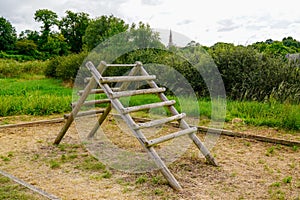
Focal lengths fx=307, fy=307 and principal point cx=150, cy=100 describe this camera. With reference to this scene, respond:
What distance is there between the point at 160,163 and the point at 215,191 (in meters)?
0.56

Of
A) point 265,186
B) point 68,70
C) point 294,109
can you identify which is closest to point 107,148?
point 265,186

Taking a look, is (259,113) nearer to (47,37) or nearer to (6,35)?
(47,37)

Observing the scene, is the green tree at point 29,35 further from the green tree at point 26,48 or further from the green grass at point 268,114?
the green grass at point 268,114

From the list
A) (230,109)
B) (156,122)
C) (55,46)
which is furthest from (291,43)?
(55,46)

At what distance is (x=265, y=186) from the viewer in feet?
9.59

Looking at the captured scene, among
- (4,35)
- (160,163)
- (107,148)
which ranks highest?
(4,35)

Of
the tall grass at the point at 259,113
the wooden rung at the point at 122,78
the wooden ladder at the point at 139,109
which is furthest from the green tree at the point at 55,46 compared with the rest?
the wooden rung at the point at 122,78

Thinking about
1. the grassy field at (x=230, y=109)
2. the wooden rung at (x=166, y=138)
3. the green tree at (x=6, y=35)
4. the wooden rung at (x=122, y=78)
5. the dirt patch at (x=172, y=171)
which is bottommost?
the dirt patch at (x=172, y=171)

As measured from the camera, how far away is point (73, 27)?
3241cm

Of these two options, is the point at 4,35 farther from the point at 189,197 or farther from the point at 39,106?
the point at 189,197

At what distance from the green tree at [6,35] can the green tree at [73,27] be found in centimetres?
523

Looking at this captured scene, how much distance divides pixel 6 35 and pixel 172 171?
110 feet

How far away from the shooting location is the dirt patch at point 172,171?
2734 millimetres

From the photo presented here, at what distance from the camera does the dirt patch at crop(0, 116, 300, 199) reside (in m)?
2.73
